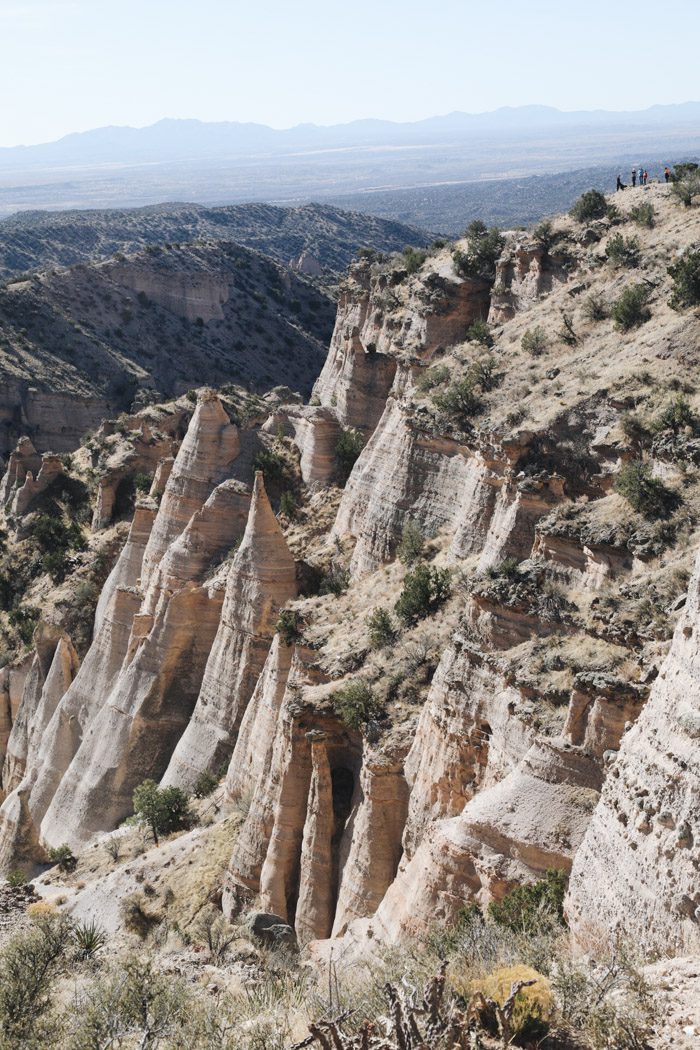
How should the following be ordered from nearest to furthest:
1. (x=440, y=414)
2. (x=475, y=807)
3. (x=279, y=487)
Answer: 1. (x=475, y=807)
2. (x=440, y=414)
3. (x=279, y=487)

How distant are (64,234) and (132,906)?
5243 inches

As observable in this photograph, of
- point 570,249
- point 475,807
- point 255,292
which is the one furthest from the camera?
point 255,292

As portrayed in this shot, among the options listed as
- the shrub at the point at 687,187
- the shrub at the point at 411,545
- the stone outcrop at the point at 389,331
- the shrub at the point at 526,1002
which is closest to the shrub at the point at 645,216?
the shrub at the point at 687,187

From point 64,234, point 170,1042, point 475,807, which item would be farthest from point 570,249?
point 64,234

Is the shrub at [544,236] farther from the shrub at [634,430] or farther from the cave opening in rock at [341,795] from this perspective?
the cave opening in rock at [341,795]

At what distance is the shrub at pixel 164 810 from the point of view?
25.1 meters

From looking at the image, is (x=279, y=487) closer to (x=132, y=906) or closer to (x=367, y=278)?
(x=132, y=906)

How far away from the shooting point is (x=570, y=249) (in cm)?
3519

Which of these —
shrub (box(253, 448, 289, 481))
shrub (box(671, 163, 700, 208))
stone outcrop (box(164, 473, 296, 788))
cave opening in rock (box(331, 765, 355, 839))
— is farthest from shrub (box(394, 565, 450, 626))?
shrub (box(671, 163, 700, 208))

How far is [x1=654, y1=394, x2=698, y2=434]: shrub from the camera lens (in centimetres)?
1955

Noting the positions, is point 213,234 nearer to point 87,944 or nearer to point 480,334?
point 480,334

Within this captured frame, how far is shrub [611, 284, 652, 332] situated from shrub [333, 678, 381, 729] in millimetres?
11544

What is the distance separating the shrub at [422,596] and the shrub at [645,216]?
16.4 metres

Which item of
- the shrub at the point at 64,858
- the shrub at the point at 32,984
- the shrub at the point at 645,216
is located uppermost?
the shrub at the point at 645,216
